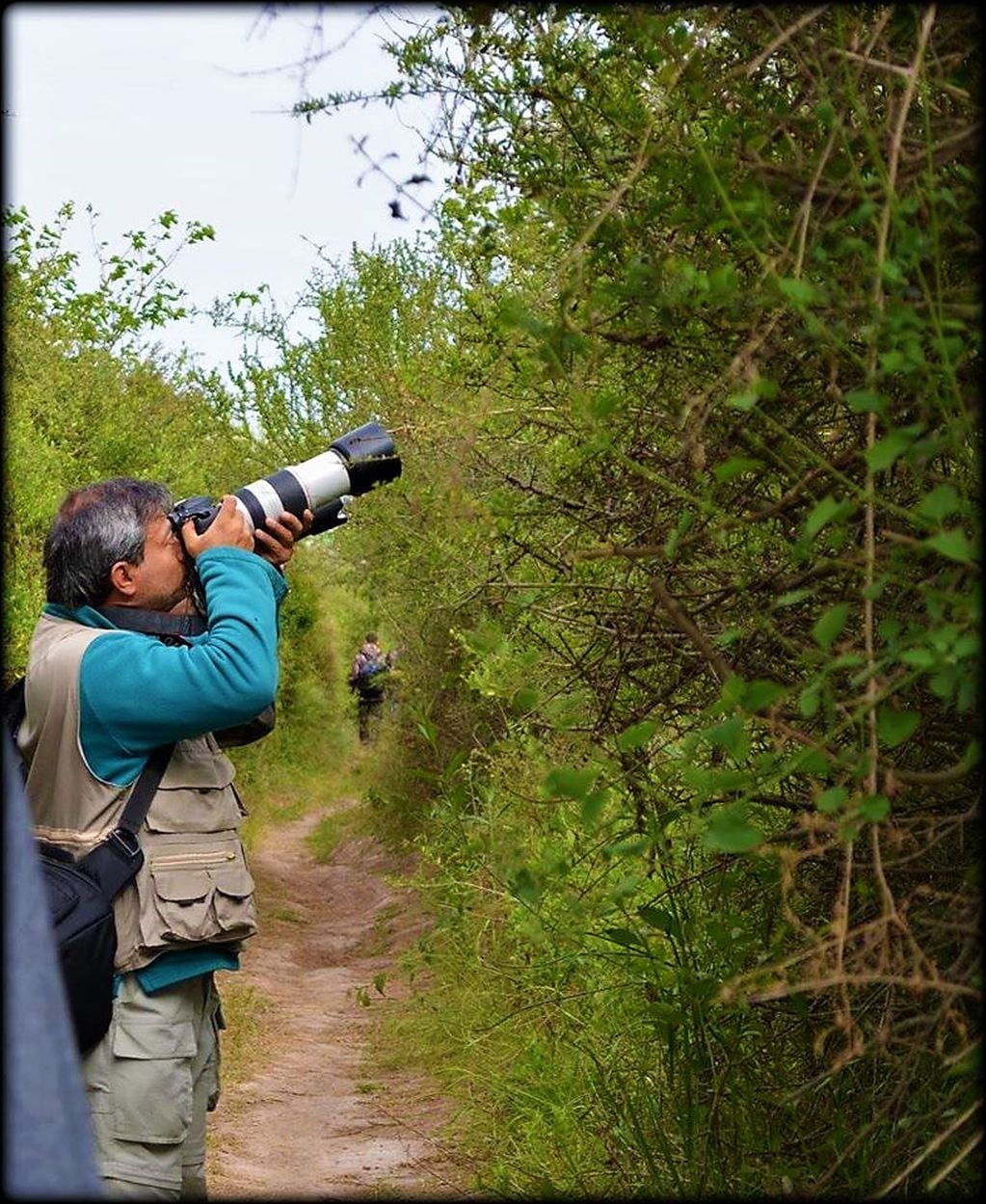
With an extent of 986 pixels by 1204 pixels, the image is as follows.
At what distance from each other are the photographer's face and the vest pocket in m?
0.56

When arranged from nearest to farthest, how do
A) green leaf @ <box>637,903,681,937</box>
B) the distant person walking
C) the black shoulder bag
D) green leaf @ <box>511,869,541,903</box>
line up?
green leaf @ <box>511,869,541,903</box>, the black shoulder bag, green leaf @ <box>637,903,681,937</box>, the distant person walking

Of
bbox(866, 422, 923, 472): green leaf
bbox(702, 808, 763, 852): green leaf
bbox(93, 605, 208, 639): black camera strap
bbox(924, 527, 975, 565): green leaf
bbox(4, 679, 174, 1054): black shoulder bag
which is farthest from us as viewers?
bbox(93, 605, 208, 639): black camera strap

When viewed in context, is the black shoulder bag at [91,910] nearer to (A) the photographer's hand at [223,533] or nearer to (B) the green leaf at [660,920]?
(A) the photographer's hand at [223,533]

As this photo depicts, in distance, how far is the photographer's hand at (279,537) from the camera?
351 centimetres

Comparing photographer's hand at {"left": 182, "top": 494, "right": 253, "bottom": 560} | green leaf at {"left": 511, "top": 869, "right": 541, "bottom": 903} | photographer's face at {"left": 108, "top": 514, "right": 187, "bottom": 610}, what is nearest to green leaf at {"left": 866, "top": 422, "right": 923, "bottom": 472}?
green leaf at {"left": 511, "top": 869, "right": 541, "bottom": 903}

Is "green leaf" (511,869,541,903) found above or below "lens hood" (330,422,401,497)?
below

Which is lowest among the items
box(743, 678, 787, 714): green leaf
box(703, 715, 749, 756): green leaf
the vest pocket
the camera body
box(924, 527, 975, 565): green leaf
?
the vest pocket

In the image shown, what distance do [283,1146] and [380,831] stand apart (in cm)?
767

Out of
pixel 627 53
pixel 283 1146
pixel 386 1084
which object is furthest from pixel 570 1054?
pixel 627 53

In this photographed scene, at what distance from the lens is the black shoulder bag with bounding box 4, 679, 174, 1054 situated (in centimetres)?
285

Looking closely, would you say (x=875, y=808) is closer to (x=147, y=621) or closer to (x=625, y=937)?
(x=625, y=937)

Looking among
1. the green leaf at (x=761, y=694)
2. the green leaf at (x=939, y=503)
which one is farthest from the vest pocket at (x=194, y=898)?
the green leaf at (x=939, y=503)

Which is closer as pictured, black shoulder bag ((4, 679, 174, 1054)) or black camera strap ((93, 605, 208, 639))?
black shoulder bag ((4, 679, 174, 1054))

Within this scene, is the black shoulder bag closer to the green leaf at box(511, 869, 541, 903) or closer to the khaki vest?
the khaki vest
